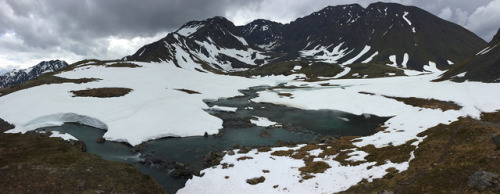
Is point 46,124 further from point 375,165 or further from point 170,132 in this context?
Answer: point 375,165

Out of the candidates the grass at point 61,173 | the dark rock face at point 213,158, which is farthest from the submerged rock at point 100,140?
the dark rock face at point 213,158

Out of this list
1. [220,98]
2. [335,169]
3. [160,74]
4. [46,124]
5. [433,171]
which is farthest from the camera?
[160,74]

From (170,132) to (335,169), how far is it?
27348 millimetres

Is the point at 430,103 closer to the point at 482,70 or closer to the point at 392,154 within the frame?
the point at 482,70

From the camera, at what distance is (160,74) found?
10100cm

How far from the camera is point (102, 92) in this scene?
205ft

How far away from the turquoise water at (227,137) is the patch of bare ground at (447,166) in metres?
19.1

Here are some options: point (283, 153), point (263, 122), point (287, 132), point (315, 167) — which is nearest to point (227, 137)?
point (287, 132)

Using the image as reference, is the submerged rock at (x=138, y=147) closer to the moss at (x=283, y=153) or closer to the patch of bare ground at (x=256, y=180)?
the moss at (x=283, y=153)

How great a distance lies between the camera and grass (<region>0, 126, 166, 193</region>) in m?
19.1

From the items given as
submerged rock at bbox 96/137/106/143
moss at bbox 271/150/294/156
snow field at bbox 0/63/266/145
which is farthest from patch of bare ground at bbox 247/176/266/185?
submerged rock at bbox 96/137/106/143

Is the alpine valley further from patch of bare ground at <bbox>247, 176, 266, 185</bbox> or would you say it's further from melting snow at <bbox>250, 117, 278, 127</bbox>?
melting snow at <bbox>250, 117, 278, 127</bbox>

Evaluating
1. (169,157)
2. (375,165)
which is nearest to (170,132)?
(169,157)

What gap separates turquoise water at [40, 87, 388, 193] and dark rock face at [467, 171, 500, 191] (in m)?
23.1
